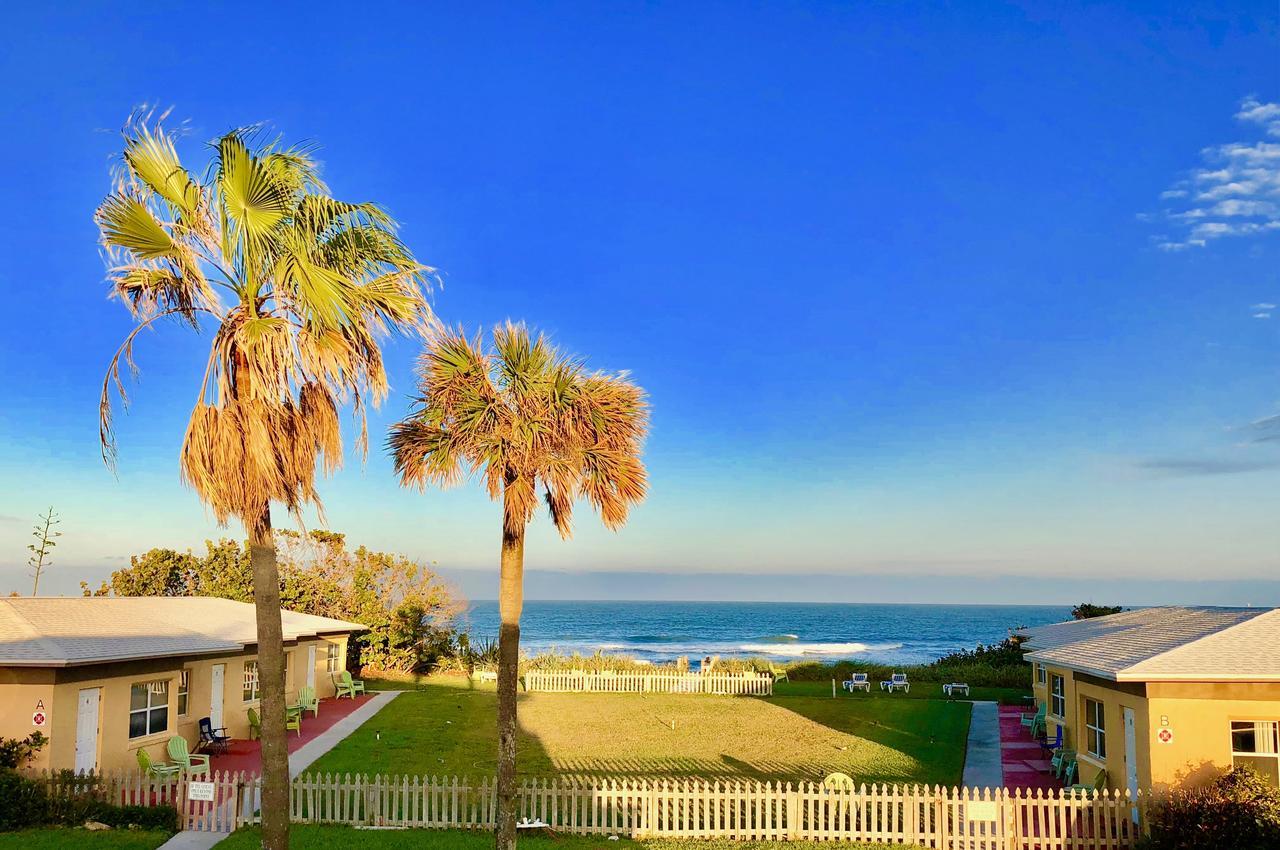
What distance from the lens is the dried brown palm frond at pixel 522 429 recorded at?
1308 cm

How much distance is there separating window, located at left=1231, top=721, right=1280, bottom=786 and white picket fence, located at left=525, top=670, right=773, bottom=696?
2393cm

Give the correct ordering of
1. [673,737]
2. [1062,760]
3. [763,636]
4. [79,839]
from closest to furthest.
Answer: [79,839]
[1062,760]
[673,737]
[763,636]

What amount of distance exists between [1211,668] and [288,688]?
1001 inches

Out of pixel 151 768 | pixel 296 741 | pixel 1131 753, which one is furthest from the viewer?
pixel 296 741

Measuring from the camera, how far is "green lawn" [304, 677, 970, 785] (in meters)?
21.3

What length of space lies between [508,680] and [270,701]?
10.3 ft

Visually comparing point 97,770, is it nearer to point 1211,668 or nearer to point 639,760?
point 639,760

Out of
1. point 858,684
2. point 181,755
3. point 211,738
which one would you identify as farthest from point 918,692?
point 181,755

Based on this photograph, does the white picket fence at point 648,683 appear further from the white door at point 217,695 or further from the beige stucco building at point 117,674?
the white door at point 217,695

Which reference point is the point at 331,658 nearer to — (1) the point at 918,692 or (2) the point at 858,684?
(2) the point at 858,684

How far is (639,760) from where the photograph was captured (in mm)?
22547

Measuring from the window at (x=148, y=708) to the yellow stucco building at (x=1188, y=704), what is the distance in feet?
61.4

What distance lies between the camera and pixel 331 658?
33.7 m

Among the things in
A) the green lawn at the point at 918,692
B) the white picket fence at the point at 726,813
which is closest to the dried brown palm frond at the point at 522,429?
the white picket fence at the point at 726,813
